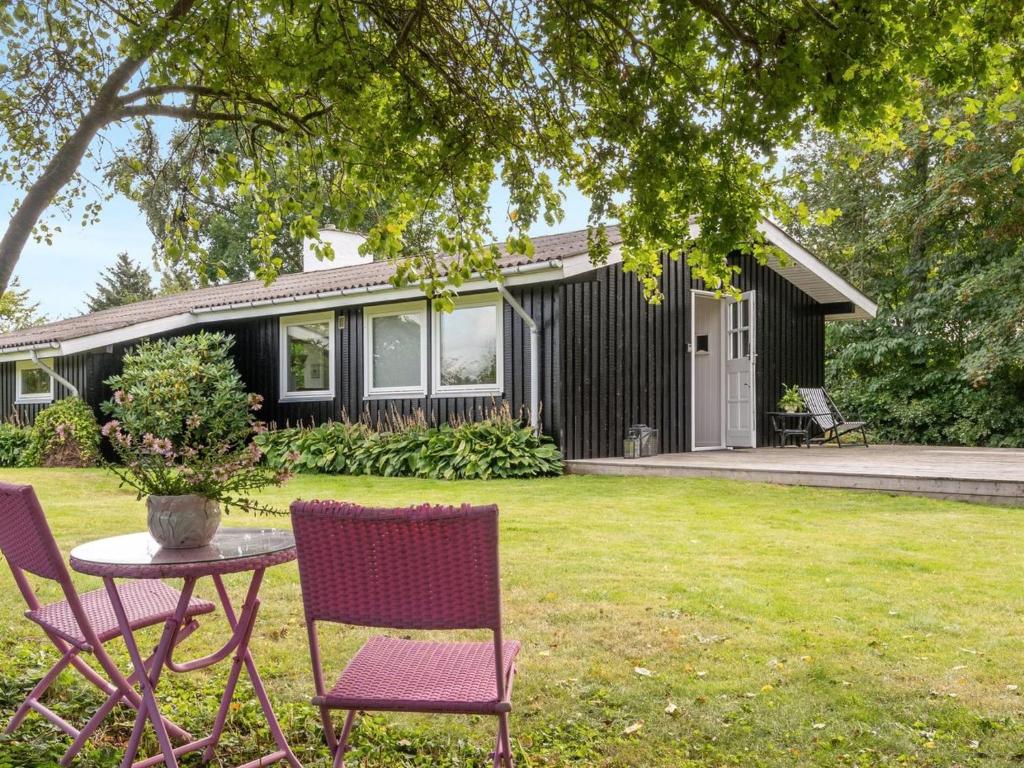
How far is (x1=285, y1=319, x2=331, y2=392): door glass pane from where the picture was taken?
13391mm

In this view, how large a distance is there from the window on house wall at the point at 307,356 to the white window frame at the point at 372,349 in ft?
2.37

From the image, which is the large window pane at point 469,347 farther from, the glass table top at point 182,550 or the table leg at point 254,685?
the table leg at point 254,685

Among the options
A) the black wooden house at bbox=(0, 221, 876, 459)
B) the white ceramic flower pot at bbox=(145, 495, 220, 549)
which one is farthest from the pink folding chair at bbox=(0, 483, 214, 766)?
the black wooden house at bbox=(0, 221, 876, 459)

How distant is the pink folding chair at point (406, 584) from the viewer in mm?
2043

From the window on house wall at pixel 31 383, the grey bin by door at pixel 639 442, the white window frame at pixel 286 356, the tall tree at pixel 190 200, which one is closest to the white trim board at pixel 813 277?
the grey bin by door at pixel 639 442

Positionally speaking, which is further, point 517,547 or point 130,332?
point 130,332

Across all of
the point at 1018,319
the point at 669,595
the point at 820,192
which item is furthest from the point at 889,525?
the point at 820,192

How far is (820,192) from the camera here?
19844mm

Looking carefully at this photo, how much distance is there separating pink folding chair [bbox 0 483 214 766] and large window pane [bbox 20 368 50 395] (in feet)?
49.1

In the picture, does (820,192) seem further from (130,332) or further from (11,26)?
(11,26)

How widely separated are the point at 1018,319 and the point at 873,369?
382cm

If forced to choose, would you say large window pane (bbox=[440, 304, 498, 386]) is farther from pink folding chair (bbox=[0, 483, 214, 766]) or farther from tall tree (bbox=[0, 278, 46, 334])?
tall tree (bbox=[0, 278, 46, 334])

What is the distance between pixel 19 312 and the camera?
34.4 metres

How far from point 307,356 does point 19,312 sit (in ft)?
87.3
